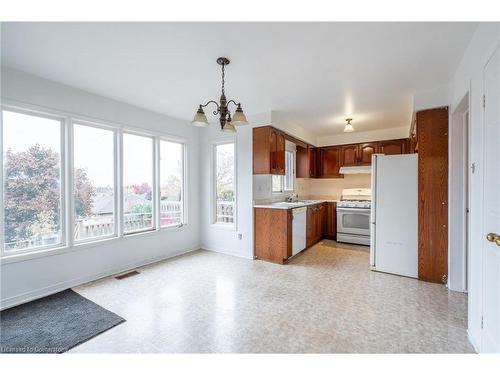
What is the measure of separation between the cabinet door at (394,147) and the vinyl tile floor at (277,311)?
2.77 metres

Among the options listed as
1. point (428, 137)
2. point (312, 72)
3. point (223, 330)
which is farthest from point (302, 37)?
point (223, 330)

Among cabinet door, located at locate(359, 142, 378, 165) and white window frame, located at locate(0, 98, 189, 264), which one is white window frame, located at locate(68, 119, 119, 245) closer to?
white window frame, located at locate(0, 98, 189, 264)

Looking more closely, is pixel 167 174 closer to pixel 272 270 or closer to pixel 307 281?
pixel 272 270

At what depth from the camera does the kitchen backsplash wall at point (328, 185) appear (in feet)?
18.8

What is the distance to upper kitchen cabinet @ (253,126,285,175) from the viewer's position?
399 centimetres

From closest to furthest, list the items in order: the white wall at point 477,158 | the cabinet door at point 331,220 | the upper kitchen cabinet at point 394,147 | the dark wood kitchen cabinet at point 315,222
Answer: the white wall at point 477,158 < the dark wood kitchen cabinet at point 315,222 < the upper kitchen cabinet at point 394,147 < the cabinet door at point 331,220

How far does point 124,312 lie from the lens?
7.70ft

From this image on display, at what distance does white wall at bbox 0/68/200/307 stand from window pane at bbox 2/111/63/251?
229 millimetres

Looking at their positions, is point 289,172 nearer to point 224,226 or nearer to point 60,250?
point 224,226

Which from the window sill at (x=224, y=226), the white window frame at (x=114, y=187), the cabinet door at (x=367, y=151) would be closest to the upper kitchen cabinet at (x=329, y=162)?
the cabinet door at (x=367, y=151)

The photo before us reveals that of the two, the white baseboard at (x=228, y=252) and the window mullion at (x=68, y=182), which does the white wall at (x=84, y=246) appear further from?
the white baseboard at (x=228, y=252)

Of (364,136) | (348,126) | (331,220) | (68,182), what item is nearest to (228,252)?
(331,220)

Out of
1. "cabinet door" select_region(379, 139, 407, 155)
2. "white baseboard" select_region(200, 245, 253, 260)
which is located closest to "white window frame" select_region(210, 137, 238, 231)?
"white baseboard" select_region(200, 245, 253, 260)

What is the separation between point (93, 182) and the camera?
10.8ft
